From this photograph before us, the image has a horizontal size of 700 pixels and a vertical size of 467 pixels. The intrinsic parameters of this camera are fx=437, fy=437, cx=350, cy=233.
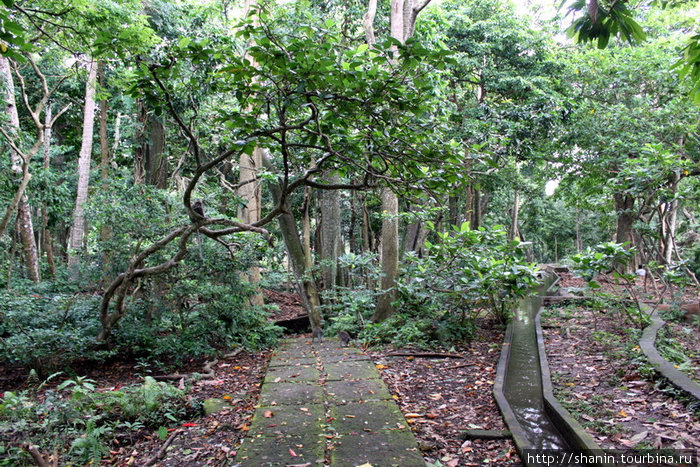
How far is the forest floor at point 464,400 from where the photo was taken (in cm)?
321

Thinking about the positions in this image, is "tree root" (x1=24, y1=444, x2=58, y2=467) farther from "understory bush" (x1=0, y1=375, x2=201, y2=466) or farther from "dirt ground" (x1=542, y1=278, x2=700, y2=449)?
"dirt ground" (x1=542, y1=278, x2=700, y2=449)

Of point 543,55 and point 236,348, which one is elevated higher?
point 543,55

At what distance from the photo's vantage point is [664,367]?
172 inches

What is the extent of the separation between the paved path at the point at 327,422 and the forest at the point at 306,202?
23 centimetres

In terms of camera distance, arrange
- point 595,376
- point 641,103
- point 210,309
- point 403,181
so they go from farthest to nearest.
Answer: point 641,103 < point 210,309 < point 595,376 < point 403,181

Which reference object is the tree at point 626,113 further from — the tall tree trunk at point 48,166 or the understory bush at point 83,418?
the tall tree trunk at point 48,166

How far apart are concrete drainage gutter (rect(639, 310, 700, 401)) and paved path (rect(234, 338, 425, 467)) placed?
250 cm

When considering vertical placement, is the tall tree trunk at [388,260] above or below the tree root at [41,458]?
above

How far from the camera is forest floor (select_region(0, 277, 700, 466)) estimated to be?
10.5 feet

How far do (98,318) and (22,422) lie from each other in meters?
2.83

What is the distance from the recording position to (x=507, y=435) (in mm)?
3535

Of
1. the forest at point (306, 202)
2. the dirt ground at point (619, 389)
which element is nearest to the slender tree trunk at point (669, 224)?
the forest at point (306, 202)

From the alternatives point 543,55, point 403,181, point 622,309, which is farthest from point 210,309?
point 543,55

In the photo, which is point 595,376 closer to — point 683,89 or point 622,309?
point 622,309
